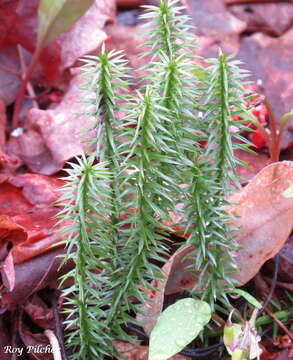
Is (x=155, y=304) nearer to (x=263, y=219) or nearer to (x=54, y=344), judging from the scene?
(x=54, y=344)

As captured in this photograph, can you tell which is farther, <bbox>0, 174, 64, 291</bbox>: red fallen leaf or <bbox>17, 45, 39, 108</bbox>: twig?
<bbox>17, 45, 39, 108</bbox>: twig

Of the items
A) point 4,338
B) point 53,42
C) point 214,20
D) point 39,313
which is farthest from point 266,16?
point 4,338

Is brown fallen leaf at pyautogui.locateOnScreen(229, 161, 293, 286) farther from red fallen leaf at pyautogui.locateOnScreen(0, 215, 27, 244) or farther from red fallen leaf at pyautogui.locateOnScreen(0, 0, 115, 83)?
red fallen leaf at pyautogui.locateOnScreen(0, 0, 115, 83)

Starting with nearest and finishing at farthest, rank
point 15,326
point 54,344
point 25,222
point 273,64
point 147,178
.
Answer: point 147,178, point 54,344, point 15,326, point 25,222, point 273,64

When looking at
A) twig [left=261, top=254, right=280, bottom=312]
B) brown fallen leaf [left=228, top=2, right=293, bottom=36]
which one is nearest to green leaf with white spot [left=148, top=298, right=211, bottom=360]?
twig [left=261, top=254, right=280, bottom=312]

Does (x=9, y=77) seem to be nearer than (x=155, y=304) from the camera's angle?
No

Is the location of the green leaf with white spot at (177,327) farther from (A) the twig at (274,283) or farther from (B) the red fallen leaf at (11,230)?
(B) the red fallen leaf at (11,230)

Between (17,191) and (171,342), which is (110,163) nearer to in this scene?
(171,342)
